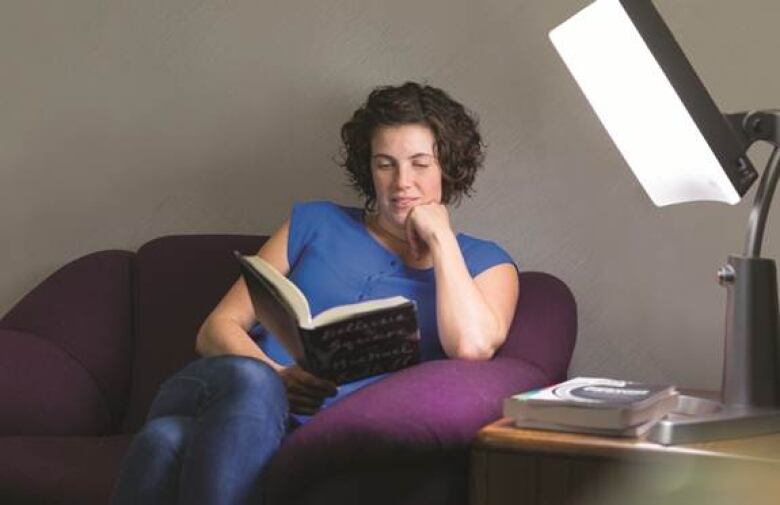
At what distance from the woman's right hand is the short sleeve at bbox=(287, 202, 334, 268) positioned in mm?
319

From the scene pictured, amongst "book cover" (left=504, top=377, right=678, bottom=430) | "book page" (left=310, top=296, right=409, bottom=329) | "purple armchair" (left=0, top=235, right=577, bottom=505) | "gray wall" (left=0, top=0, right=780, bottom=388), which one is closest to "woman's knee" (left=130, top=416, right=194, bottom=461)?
"purple armchair" (left=0, top=235, right=577, bottom=505)

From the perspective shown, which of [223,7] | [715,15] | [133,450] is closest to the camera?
[133,450]

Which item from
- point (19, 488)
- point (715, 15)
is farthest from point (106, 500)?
point (715, 15)

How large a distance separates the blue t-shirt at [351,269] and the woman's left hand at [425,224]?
69 millimetres

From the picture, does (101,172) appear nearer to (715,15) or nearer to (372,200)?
(372,200)

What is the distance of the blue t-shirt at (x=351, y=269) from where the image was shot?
83.7 inches

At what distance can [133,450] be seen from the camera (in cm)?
175

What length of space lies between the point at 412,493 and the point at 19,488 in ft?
2.38

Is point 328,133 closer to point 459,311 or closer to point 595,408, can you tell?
point 459,311

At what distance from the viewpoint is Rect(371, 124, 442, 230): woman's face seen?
7.01 ft

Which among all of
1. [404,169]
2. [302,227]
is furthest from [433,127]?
[302,227]

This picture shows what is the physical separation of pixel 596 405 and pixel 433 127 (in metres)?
0.76

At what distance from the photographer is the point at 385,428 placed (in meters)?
1.60

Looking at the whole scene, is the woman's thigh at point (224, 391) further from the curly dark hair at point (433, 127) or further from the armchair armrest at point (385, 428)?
the curly dark hair at point (433, 127)
